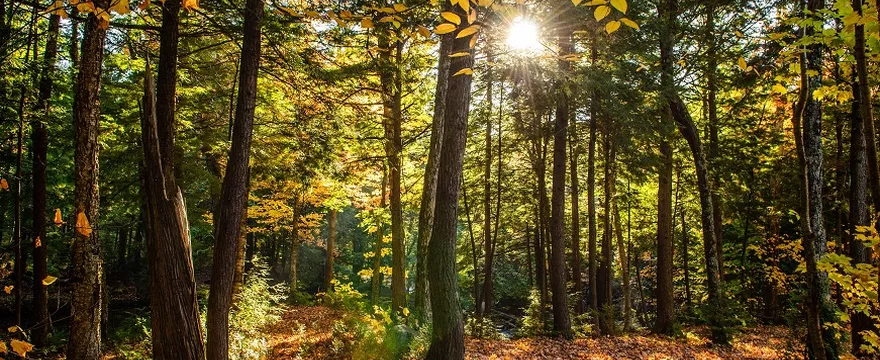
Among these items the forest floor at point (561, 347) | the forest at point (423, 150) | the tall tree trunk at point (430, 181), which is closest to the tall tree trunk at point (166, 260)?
the forest at point (423, 150)

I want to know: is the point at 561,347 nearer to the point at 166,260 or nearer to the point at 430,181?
the point at 430,181

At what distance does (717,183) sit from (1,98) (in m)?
17.7

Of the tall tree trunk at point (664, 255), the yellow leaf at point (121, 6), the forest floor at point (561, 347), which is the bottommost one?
the forest floor at point (561, 347)

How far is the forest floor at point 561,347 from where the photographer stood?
28.1 ft

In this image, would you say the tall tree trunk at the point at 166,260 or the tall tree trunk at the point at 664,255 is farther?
the tall tree trunk at the point at 664,255

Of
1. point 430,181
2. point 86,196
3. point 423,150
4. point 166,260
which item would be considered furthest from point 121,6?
point 423,150

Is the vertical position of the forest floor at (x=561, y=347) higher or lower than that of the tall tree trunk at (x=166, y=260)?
lower

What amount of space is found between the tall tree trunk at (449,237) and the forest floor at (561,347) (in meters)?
1.80

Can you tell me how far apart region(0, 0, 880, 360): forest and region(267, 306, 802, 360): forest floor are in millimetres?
112

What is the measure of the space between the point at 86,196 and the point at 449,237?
463 centimetres

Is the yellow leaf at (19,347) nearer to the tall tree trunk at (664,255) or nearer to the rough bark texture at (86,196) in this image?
the rough bark texture at (86,196)

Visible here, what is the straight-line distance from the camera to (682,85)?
1146cm

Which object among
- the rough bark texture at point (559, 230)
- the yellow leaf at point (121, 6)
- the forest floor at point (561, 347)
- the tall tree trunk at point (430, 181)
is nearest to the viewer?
the yellow leaf at point (121, 6)

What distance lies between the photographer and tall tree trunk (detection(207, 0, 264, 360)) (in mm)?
6430
